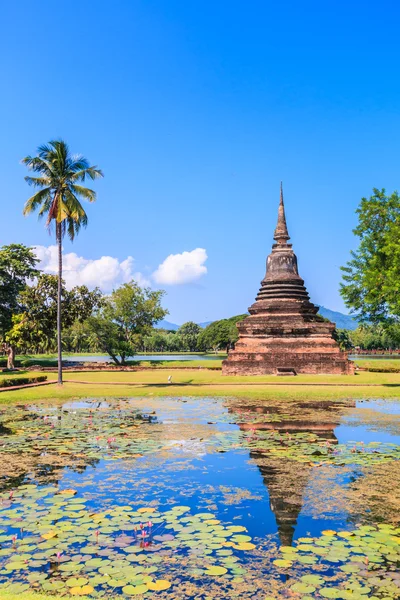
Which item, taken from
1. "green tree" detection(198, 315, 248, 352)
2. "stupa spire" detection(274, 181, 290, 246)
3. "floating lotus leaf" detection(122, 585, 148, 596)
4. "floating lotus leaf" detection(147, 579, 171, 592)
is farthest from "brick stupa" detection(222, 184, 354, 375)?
"green tree" detection(198, 315, 248, 352)

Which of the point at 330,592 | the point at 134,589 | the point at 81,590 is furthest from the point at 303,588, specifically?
the point at 81,590

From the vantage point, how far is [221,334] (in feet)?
418

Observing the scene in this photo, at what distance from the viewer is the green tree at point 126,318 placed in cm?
5706

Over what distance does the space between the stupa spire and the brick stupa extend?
8.58 ft

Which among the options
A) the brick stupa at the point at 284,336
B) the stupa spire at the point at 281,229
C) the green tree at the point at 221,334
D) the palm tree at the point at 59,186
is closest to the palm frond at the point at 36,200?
the palm tree at the point at 59,186

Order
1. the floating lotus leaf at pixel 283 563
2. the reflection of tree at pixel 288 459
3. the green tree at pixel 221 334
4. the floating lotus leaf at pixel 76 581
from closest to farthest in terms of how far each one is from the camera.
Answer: the floating lotus leaf at pixel 76 581 → the floating lotus leaf at pixel 283 563 → the reflection of tree at pixel 288 459 → the green tree at pixel 221 334

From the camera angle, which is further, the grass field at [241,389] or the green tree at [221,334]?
the green tree at [221,334]

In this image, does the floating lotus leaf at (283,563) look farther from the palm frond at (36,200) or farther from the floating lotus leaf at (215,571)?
the palm frond at (36,200)

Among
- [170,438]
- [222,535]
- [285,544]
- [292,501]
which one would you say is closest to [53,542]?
[222,535]

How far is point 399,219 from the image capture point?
30953 millimetres

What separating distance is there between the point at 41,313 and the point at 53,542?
45.5 meters

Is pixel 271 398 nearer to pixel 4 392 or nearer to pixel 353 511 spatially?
pixel 4 392

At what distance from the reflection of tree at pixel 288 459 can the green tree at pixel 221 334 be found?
9555 centimetres

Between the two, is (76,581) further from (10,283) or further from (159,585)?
(10,283)
